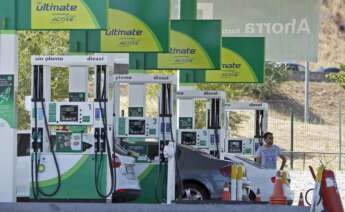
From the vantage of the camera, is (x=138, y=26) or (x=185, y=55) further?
(x=185, y=55)

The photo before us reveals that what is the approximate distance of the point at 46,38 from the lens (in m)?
32.0

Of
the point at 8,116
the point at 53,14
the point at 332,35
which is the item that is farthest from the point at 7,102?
the point at 332,35

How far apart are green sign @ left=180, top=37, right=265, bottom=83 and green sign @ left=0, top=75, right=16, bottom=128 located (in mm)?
9096

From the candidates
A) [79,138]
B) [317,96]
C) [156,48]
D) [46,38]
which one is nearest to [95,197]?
[79,138]

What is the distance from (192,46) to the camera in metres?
22.3

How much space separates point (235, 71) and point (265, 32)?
2993mm

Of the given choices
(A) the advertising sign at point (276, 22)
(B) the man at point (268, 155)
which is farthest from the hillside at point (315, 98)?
(B) the man at point (268, 155)

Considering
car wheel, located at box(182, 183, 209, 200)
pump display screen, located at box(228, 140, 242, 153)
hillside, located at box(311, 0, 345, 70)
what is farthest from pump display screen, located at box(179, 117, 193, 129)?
hillside, located at box(311, 0, 345, 70)

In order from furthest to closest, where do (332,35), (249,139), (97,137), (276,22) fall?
1. (332,35)
2. (276,22)
3. (249,139)
4. (97,137)

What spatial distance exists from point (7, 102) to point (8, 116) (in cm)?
24

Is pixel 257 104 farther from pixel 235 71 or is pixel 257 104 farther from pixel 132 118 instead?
pixel 132 118

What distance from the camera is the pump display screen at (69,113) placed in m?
16.7

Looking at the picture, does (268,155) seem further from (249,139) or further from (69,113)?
(69,113)

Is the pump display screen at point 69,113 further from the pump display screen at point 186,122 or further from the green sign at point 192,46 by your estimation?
the pump display screen at point 186,122
